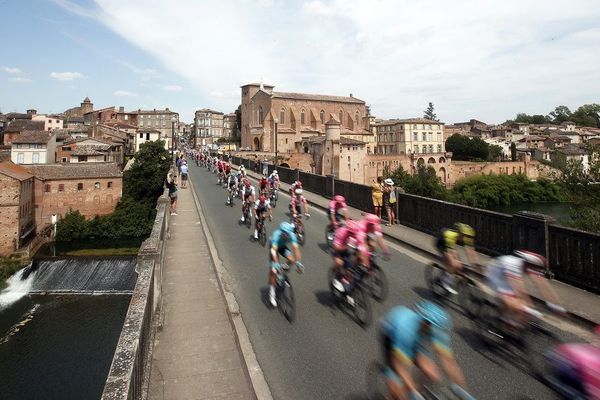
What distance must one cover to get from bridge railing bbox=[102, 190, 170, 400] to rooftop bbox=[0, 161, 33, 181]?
46518 mm

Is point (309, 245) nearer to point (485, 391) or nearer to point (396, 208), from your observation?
point (396, 208)

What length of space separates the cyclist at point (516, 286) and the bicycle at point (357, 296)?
2.01 m

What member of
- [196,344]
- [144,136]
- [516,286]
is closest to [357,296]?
[516,286]

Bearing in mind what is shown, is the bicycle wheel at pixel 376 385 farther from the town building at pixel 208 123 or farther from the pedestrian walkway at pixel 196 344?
the town building at pixel 208 123

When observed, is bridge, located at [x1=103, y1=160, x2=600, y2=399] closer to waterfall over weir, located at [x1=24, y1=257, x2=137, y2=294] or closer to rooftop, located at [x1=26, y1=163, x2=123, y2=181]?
waterfall over weir, located at [x1=24, y1=257, x2=137, y2=294]

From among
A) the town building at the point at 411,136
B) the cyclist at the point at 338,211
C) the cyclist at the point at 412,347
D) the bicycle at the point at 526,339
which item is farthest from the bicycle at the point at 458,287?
the town building at the point at 411,136

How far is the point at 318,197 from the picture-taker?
902 inches

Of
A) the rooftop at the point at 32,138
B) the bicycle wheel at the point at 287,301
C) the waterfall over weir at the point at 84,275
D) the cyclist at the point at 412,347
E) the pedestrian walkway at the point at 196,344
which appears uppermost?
the rooftop at the point at 32,138

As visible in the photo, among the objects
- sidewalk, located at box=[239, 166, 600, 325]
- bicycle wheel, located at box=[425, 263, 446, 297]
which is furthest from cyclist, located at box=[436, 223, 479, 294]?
sidewalk, located at box=[239, 166, 600, 325]

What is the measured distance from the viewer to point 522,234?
8.78 m

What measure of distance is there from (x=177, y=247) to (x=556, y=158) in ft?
97.5

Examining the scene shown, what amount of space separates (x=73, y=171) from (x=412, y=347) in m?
60.5

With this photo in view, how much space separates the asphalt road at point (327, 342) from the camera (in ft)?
15.9

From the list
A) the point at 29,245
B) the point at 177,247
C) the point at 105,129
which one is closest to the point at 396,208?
the point at 177,247
